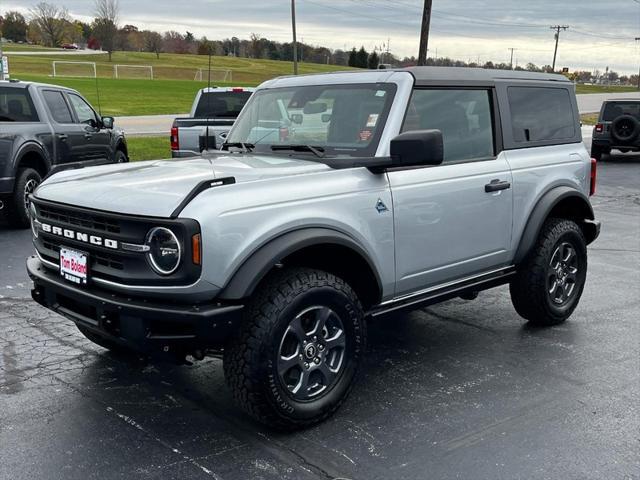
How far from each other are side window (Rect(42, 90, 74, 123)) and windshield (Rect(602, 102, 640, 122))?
50.1 ft

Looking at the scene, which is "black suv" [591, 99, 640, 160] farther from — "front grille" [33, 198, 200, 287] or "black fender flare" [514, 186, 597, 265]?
"front grille" [33, 198, 200, 287]

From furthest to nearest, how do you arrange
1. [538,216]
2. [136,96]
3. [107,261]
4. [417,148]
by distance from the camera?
[136,96] → [538,216] → [417,148] → [107,261]

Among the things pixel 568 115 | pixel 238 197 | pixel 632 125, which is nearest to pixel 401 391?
pixel 238 197

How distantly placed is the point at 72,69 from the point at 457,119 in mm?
58386

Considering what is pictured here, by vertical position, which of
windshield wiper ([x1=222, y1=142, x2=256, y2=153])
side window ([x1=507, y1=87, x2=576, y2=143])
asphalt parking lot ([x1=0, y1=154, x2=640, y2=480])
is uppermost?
side window ([x1=507, y1=87, x2=576, y2=143])

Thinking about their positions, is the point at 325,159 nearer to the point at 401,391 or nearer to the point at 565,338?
the point at 401,391

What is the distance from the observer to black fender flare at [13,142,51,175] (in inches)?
369

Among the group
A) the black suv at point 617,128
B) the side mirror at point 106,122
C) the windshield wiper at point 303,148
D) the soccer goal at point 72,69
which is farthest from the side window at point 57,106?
the soccer goal at point 72,69

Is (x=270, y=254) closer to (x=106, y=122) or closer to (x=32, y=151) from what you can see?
(x=32, y=151)

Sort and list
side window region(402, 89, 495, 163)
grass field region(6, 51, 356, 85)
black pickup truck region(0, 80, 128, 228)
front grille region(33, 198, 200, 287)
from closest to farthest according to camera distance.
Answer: front grille region(33, 198, 200, 287) < side window region(402, 89, 495, 163) < black pickup truck region(0, 80, 128, 228) < grass field region(6, 51, 356, 85)

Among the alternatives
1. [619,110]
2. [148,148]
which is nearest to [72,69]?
[148,148]

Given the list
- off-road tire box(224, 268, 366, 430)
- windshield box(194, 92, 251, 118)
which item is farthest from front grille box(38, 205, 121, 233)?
windshield box(194, 92, 251, 118)

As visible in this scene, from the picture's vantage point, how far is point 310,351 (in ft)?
12.6

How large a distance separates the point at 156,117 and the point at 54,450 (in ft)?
101
